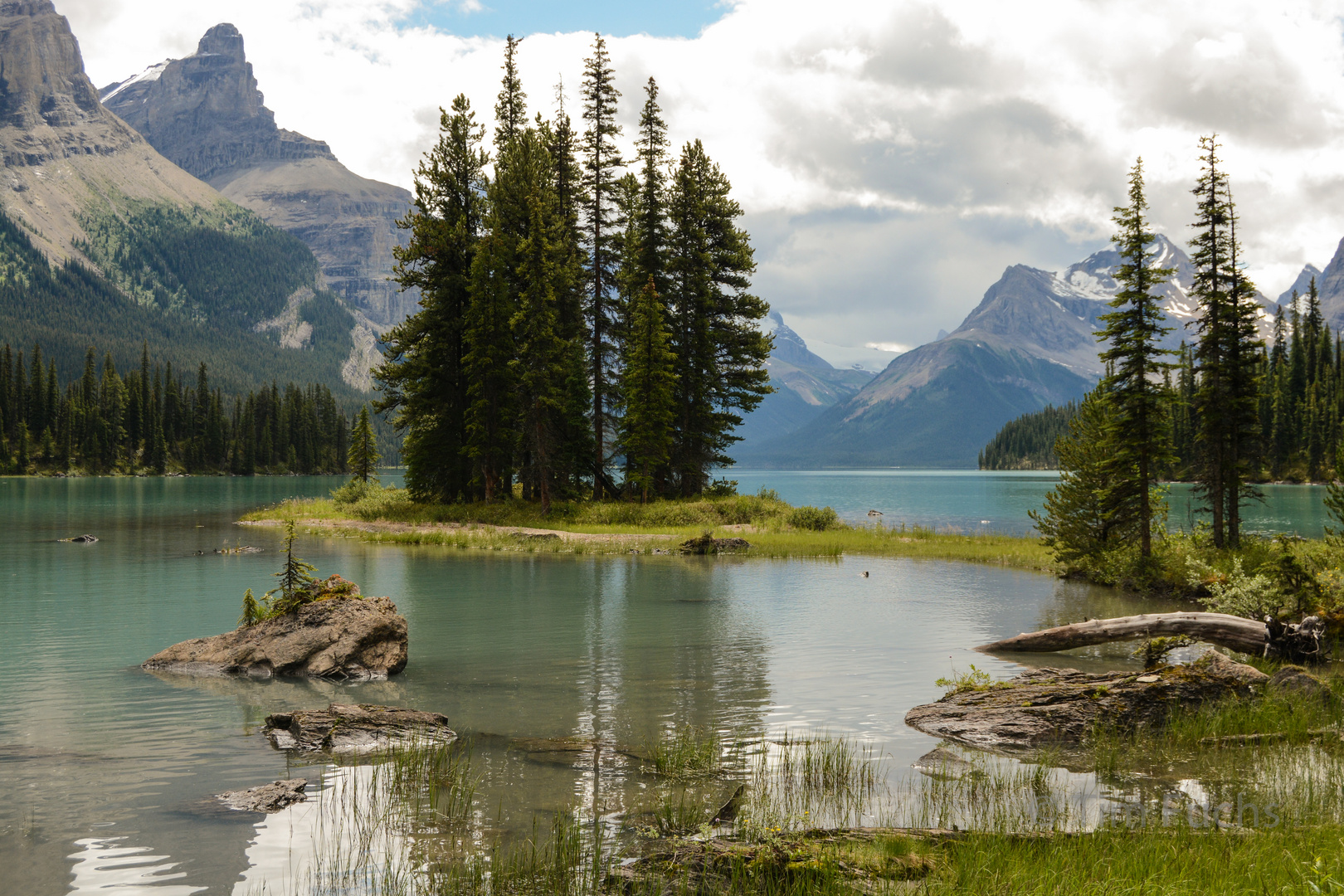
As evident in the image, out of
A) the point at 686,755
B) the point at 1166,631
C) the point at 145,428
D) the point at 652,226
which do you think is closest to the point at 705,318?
the point at 652,226

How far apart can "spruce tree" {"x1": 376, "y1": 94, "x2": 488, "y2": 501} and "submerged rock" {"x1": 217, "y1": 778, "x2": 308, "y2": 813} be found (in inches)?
1602

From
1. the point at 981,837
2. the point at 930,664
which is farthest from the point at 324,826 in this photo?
the point at 930,664

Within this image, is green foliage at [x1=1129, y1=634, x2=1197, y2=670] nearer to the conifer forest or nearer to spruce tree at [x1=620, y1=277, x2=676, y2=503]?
the conifer forest

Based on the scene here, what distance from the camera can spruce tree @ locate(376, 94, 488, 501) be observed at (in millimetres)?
49500

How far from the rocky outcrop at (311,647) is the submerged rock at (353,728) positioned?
3927 mm

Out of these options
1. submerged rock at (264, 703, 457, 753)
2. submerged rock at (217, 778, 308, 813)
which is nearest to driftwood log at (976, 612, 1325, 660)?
submerged rock at (264, 703, 457, 753)

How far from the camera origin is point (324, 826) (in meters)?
8.43

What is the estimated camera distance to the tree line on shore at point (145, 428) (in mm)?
147500

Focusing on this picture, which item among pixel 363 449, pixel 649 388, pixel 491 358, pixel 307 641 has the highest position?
pixel 491 358

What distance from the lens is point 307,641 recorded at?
52.7 feet

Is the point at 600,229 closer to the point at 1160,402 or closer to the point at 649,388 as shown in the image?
the point at 649,388

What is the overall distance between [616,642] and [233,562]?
2121 cm

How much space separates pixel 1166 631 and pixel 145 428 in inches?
7138

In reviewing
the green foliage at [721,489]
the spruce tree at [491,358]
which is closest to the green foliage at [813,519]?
the green foliage at [721,489]
